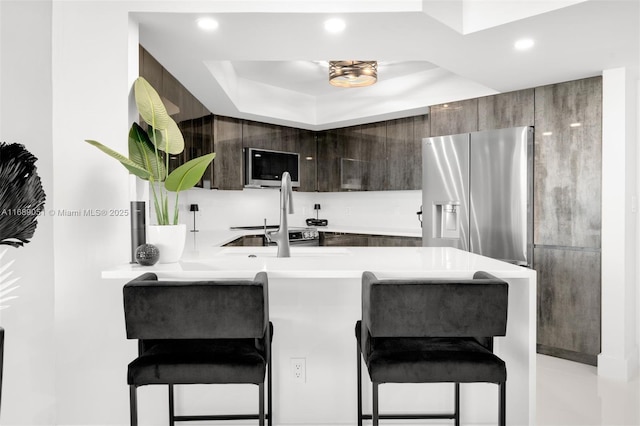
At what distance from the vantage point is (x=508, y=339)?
75.9 inches

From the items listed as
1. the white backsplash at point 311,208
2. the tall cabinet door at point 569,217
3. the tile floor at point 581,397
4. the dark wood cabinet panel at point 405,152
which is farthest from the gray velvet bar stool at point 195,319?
the dark wood cabinet panel at point 405,152

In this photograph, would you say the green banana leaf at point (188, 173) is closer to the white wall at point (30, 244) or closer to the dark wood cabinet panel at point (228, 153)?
the white wall at point (30, 244)

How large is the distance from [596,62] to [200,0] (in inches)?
103

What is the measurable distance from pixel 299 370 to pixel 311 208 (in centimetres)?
392

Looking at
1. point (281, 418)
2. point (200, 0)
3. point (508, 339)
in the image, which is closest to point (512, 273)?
point (508, 339)

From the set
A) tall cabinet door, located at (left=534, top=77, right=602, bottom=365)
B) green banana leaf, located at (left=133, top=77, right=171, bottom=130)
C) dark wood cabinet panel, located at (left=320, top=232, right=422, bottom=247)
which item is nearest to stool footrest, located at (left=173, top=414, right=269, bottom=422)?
green banana leaf, located at (left=133, top=77, right=171, bottom=130)

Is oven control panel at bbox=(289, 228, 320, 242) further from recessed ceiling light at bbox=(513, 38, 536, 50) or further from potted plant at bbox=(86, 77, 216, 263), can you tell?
recessed ceiling light at bbox=(513, 38, 536, 50)

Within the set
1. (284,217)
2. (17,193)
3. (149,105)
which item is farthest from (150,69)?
(17,193)

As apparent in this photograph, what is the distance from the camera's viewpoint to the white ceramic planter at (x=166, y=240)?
1.91 m

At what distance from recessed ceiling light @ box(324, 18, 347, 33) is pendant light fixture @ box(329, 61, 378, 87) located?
Answer: 1087 mm

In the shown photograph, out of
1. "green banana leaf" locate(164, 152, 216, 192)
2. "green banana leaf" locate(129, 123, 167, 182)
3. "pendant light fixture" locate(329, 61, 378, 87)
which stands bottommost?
"green banana leaf" locate(164, 152, 216, 192)

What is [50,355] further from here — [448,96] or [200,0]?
[448,96]

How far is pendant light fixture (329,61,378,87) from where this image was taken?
134 inches

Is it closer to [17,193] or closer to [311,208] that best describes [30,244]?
[17,193]
